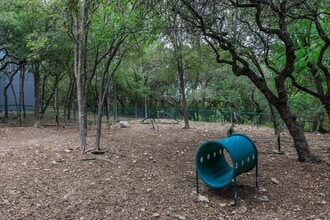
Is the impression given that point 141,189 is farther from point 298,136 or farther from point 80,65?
point 298,136

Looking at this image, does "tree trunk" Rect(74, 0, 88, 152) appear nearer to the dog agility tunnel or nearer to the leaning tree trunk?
the dog agility tunnel

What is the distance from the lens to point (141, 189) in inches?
178

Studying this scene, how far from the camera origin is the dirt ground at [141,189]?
3799 mm

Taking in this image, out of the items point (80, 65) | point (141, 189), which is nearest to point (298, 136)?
point (141, 189)

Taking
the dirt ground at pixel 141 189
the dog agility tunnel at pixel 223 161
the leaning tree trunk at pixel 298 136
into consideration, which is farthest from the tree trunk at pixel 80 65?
the leaning tree trunk at pixel 298 136

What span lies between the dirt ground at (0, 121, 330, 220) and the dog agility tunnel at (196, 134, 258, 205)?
0.21m

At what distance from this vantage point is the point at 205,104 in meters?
28.3

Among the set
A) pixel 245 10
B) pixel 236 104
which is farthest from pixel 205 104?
pixel 245 10

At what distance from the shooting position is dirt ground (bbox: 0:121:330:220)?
3799 millimetres

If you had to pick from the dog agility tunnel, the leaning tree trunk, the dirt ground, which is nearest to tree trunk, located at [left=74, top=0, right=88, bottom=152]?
the dirt ground

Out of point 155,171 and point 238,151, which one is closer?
point 238,151

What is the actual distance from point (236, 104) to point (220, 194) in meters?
20.0

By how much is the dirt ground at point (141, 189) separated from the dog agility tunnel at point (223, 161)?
0.21m

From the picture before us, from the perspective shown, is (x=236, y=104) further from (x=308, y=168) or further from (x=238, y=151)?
(x=238, y=151)
